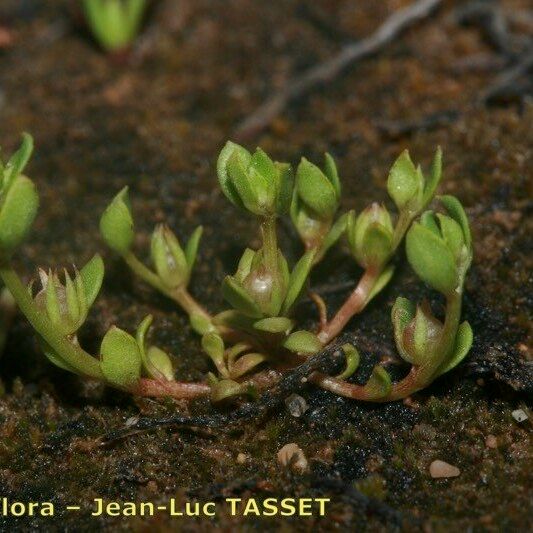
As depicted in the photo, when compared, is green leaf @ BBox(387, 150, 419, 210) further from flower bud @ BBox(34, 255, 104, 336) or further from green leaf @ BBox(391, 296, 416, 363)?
flower bud @ BBox(34, 255, 104, 336)

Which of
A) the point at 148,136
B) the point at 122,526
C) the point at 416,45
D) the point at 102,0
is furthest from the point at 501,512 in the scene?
the point at 102,0

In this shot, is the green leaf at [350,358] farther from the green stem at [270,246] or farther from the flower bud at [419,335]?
the green stem at [270,246]

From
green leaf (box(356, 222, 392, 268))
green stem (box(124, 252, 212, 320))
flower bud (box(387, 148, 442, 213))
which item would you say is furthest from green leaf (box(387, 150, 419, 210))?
green stem (box(124, 252, 212, 320))

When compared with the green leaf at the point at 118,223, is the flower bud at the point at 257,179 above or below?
above

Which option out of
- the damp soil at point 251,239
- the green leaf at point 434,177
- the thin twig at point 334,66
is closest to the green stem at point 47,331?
the damp soil at point 251,239

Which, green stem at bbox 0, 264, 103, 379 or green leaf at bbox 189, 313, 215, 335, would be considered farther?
green leaf at bbox 189, 313, 215, 335

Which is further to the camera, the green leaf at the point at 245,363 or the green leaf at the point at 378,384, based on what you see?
the green leaf at the point at 245,363

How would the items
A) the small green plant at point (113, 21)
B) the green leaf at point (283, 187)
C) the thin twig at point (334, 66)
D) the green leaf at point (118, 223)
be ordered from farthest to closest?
1. the small green plant at point (113, 21)
2. the thin twig at point (334, 66)
3. the green leaf at point (118, 223)
4. the green leaf at point (283, 187)
